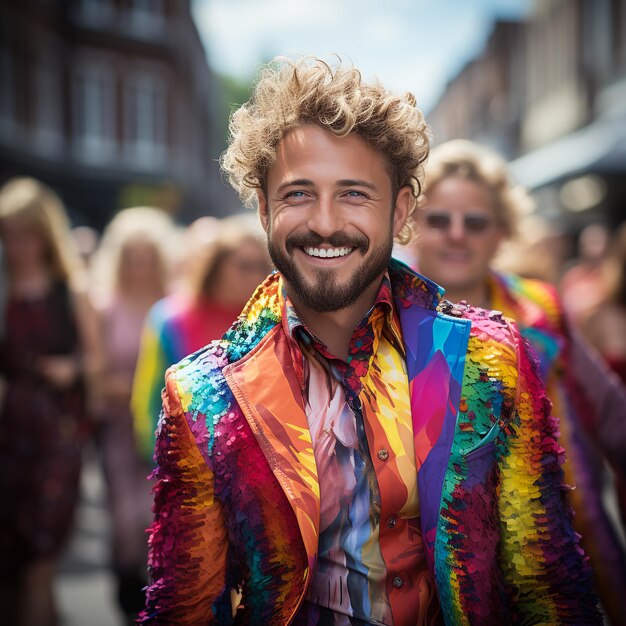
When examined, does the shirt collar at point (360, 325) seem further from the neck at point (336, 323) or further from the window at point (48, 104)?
the window at point (48, 104)

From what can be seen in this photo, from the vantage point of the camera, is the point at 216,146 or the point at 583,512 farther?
the point at 216,146

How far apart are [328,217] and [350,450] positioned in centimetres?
54

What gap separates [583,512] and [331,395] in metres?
1.32

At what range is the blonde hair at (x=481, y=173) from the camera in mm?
2936

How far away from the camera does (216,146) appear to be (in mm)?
42812

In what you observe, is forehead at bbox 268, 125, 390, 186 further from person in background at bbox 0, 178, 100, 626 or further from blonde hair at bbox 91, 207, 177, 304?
blonde hair at bbox 91, 207, 177, 304

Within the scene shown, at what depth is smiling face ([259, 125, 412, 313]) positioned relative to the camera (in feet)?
5.45

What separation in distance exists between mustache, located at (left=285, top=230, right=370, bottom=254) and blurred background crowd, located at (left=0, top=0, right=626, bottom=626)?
60cm

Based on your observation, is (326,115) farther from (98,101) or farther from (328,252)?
(98,101)

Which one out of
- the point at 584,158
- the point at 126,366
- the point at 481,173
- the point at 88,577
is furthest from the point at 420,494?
the point at 584,158

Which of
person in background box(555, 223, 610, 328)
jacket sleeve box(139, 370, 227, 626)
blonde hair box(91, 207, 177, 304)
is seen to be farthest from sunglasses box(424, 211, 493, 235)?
person in background box(555, 223, 610, 328)

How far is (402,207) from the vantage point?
187 cm

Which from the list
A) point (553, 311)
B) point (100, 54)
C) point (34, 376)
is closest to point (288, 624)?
point (553, 311)

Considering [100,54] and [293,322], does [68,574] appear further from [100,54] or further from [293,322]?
[100,54]
